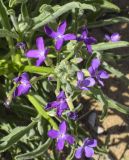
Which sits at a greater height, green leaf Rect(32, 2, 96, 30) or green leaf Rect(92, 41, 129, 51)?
green leaf Rect(32, 2, 96, 30)

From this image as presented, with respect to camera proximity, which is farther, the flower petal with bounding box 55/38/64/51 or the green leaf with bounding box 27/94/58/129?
the green leaf with bounding box 27/94/58/129

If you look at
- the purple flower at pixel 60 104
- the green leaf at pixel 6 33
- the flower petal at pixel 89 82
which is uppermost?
the green leaf at pixel 6 33

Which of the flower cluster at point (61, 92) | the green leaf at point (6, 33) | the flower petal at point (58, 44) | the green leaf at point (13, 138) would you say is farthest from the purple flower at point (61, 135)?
the green leaf at point (6, 33)

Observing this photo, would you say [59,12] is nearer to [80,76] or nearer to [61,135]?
[80,76]

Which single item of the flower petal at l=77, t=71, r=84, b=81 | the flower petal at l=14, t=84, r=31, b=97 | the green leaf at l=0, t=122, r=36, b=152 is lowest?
the green leaf at l=0, t=122, r=36, b=152

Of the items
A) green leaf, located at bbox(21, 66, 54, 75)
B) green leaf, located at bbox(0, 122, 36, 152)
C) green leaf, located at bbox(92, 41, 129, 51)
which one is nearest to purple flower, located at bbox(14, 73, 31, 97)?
green leaf, located at bbox(21, 66, 54, 75)

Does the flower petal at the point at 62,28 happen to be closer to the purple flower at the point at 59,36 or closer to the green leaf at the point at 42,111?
the purple flower at the point at 59,36

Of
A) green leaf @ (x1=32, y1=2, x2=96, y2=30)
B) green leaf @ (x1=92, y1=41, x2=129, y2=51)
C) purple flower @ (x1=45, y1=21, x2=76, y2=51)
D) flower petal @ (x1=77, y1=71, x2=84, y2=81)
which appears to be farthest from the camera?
green leaf @ (x1=92, y1=41, x2=129, y2=51)

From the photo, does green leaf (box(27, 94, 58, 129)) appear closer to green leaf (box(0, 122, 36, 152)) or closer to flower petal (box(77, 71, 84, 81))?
green leaf (box(0, 122, 36, 152))

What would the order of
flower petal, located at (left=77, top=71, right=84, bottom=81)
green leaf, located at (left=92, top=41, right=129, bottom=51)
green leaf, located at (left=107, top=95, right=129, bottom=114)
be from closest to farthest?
flower petal, located at (left=77, top=71, right=84, bottom=81)
green leaf, located at (left=92, top=41, right=129, bottom=51)
green leaf, located at (left=107, top=95, right=129, bottom=114)
